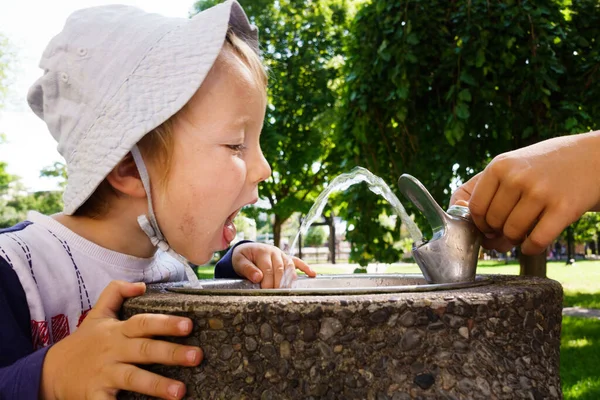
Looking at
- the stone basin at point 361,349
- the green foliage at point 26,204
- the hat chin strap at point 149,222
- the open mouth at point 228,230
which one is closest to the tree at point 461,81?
the open mouth at point 228,230

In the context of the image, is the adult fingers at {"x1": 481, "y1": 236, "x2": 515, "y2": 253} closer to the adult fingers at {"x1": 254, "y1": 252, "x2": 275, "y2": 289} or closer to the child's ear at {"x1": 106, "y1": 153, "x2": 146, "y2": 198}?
the adult fingers at {"x1": 254, "y1": 252, "x2": 275, "y2": 289}

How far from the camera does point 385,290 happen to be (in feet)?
3.02

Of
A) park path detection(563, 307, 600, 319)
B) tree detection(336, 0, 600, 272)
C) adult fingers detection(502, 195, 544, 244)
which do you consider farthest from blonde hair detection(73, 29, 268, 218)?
park path detection(563, 307, 600, 319)

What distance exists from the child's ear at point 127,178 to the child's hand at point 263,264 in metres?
0.45

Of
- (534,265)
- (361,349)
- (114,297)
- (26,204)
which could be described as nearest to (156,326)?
(114,297)

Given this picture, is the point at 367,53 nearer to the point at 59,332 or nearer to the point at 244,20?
the point at 244,20

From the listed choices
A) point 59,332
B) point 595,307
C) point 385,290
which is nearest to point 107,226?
point 59,332

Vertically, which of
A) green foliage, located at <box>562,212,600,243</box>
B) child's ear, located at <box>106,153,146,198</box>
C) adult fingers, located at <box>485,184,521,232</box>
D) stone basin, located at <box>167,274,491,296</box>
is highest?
child's ear, located at <box>106,153,146,198</box>

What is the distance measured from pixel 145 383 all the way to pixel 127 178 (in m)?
0.51

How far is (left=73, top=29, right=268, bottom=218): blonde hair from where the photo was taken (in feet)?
3.86

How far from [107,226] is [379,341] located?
0.77 metres

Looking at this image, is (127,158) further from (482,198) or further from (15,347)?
(482,198)

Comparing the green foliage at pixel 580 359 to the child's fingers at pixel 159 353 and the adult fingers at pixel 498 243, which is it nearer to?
the adult fingers at pixel 498 243

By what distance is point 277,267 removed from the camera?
5.32 feet
